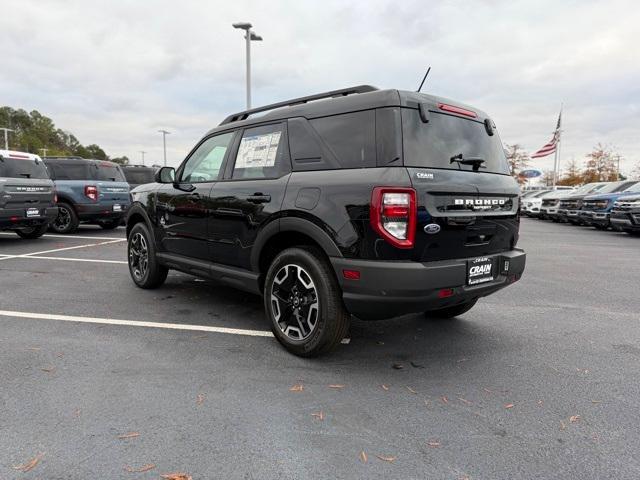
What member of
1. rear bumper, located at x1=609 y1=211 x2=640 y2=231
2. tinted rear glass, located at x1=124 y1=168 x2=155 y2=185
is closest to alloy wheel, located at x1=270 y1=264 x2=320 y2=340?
rear bumper, located at x1=609 y1=211 x2=640 y2=231

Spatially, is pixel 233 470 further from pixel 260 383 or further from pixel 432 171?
pixel 432 171

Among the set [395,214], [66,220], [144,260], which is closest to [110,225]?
[66,220]

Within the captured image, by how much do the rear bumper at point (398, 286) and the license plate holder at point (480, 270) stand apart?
6cm

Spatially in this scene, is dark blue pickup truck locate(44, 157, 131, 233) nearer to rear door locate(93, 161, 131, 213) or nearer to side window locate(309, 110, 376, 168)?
rear door locate(93, 161, 131, 213)

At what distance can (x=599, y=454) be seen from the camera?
2264 mm

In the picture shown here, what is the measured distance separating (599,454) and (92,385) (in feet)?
9.81

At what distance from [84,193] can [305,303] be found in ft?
33.1

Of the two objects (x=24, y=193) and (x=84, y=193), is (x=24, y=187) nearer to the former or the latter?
(x=24, y=193)

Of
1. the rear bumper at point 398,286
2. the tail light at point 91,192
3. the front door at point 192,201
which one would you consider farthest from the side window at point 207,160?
the tail light at point 91,192

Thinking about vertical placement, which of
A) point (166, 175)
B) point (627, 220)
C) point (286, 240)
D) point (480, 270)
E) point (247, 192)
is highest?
point (166, 175)

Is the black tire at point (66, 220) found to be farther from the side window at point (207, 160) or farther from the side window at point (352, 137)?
the side window at point (352, 137)

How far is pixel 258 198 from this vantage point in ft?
12.2

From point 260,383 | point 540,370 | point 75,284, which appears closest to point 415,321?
point 540,370

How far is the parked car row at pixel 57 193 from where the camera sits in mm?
9008
